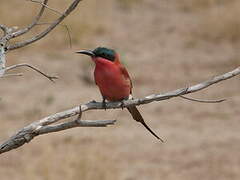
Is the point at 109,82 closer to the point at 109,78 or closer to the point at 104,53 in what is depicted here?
the point at 109,78

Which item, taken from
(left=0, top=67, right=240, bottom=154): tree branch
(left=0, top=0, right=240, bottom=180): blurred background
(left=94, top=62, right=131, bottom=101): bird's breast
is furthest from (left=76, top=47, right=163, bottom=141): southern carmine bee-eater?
(left=0, top=0, right=240, bottom=180): blurred background

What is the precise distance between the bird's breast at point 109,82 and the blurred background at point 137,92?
2.60 meters

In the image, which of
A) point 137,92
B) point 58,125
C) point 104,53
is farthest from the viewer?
point 137,92

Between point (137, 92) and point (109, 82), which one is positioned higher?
point (109, 82)

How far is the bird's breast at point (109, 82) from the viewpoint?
12.2 feet

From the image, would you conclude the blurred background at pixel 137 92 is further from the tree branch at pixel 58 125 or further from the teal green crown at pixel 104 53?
the tree branch at pixel 58 125

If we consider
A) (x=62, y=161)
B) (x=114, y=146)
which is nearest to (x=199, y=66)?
(x=114, y=146)

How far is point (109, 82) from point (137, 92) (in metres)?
5.36

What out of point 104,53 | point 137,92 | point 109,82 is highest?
point 104,53

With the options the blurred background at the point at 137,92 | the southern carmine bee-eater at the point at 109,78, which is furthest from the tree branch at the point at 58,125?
the blurred background at the point at 137,92

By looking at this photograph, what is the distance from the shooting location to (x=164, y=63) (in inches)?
398

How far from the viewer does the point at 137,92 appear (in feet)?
29.9

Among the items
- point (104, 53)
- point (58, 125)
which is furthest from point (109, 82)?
point (58, 125)

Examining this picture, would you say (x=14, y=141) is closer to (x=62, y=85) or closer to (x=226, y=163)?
(x=226, y=163)
